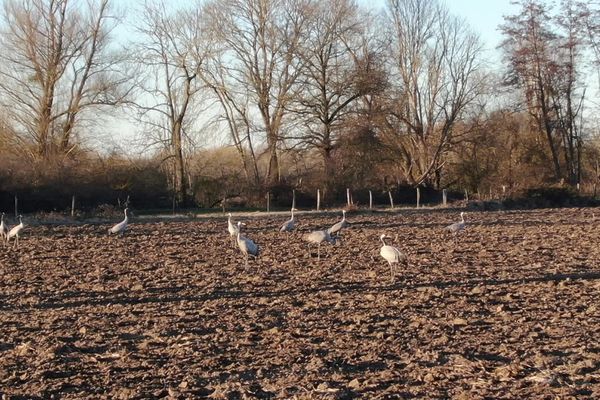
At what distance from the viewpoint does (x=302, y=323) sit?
1065 centimetres

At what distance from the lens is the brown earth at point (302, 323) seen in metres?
7.61

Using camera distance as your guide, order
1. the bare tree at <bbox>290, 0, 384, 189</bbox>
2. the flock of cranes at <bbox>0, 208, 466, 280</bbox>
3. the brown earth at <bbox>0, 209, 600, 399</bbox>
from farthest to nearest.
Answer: the bare tree at <bbox>290, 0, 384, 189</bbox> < the flock of cranes at <bbox>0, 208, 466, 280</bbox> < the brown earth at <bbox>0, 209, 600, 399</bbox>

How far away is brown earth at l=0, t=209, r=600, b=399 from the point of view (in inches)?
299

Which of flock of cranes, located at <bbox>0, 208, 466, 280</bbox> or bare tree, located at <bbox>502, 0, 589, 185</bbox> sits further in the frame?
bare tree, located at <bbox>502, 0, 589, 185</bbox>

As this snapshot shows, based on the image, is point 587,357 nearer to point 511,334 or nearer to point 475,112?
point 511,334

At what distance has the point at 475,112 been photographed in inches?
1953

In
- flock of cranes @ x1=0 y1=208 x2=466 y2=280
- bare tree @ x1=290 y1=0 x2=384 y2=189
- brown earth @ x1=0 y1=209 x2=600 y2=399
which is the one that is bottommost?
brown earth @ x1=0 y1=209 x2=600 y2=399

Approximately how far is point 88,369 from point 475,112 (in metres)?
43.6

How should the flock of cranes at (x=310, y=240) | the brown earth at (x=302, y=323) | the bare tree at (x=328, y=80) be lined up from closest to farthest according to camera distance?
the brown earth at (x=302, y=323), the flock of cranes at (x=310, y=240), the bare tree at (x=328, y=80)

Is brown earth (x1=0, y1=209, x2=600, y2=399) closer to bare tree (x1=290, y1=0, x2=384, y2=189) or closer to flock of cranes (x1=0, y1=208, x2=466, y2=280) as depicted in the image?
flock of cranes (x1=0, y1=208, x2=466, y2=280)

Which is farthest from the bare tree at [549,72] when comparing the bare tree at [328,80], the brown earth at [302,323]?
the brown earth at [302,323]

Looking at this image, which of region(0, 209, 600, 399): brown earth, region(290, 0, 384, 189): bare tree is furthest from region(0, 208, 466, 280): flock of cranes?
region(290, 0, 384, 189): bare tree

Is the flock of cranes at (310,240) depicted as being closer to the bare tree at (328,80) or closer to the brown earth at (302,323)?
the brown earth at (302,323)

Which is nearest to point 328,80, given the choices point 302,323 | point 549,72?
point 549,72
